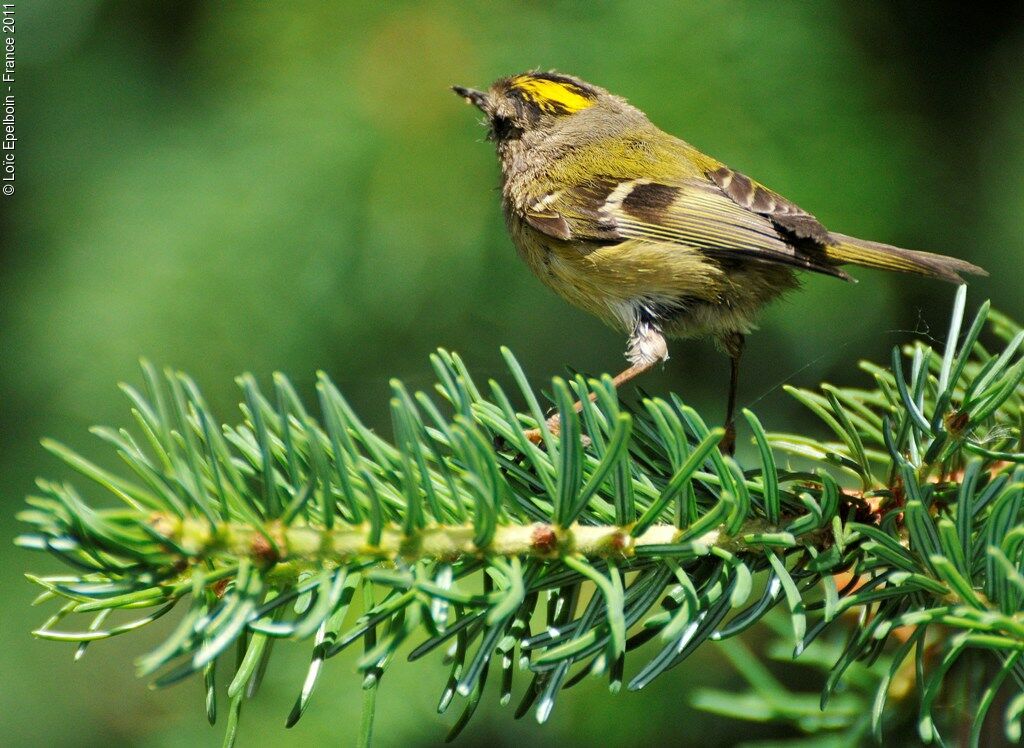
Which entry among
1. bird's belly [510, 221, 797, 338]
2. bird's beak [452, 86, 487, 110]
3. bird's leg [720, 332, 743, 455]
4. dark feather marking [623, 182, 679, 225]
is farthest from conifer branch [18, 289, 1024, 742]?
bird's beak [452, 86, 487, 110]

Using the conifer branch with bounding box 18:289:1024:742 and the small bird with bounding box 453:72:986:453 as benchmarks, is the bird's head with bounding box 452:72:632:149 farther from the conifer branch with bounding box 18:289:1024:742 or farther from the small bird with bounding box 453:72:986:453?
the conifer branch with bounding box 18:289:1024:742

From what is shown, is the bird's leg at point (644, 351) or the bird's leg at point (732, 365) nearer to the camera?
the bird's leg at point (732, 365)

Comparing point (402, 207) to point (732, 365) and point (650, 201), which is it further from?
point (732, 365)

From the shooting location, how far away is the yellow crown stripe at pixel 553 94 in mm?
2090

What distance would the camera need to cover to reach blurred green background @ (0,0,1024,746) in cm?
188

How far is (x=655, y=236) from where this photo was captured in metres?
1.91

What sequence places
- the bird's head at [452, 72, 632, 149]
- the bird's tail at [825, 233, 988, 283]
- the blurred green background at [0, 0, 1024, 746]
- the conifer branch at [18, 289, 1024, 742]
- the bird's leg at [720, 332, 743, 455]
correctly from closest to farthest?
the conifer branch at [18, 289, 1024, 742] < the bird's tail at [825, 233, 988, 283] < the bird's leg at [720, 332, 743, 455] < the blurred green background at [0, 0, 1024, 746] < the bird's head at [452, 72, 632, 149]

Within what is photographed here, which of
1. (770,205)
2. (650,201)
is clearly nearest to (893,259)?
(770,205)

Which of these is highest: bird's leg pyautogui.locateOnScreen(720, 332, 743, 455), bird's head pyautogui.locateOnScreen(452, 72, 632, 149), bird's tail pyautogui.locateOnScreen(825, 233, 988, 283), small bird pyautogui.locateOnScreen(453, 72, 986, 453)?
bird's head pyautogui.locateOnScreen(452, 72, 632, 149)

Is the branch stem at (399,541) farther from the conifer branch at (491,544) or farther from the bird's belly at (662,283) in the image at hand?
the bird's belly at (662,283)

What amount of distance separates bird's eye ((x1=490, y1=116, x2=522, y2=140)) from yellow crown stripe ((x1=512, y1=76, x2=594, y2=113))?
0.07 meters

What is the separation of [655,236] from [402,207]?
47cm

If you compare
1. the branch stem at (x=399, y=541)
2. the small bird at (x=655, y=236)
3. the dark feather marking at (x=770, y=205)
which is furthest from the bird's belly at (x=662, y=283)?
the branch stem at (x=399, y=541)

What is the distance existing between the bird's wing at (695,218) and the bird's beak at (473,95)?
9.2 inches
